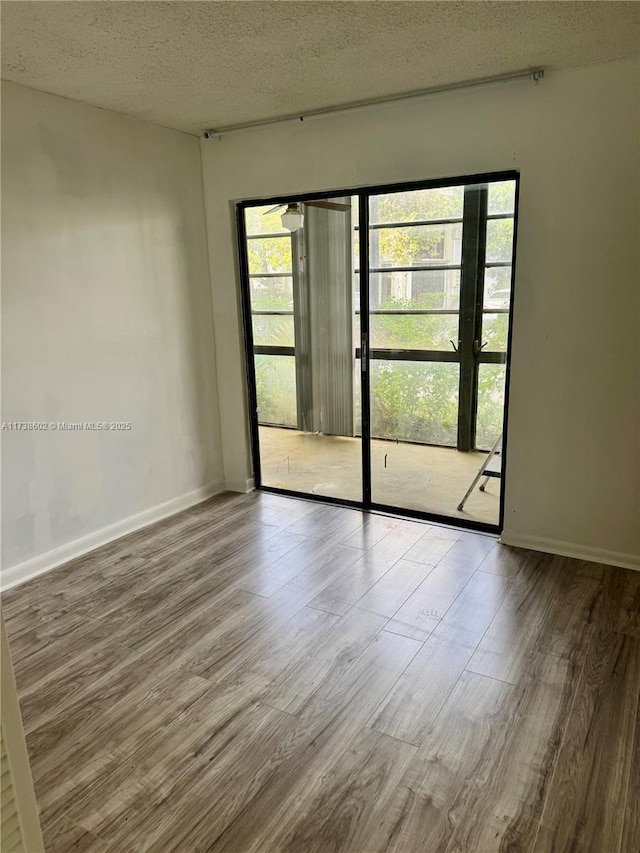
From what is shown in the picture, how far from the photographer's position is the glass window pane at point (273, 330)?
432cm

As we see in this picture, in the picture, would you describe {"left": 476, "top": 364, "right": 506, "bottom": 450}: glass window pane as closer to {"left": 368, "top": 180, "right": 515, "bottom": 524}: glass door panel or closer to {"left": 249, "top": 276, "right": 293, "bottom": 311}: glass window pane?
{"left": 368, "top": 180, "right": 515, "bottom": 524}: glass door panel

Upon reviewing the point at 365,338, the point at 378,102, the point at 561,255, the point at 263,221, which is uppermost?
the point at 378,102

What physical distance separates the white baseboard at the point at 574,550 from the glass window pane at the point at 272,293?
2197 mm

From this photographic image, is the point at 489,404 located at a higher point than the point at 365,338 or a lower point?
lower

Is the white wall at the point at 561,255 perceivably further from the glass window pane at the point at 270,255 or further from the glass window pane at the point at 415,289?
the glass window pane at the point at 270,255

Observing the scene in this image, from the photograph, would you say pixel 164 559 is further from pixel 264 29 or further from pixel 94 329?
pixel 264 29

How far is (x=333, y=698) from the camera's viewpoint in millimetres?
2268

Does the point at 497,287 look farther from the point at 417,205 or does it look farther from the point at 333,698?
the point at 333,698

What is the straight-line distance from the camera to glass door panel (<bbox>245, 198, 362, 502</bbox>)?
4.04 m

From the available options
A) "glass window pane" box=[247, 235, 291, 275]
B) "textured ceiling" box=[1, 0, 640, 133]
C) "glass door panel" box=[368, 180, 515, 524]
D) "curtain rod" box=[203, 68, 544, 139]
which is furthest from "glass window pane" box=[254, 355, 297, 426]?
"textured ceiling" box=[1, 0, 640, 133]

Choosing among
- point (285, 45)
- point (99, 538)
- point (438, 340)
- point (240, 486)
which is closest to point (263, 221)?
point (438, 340)

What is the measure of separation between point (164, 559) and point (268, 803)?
1840 mm

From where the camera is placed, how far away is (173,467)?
4.13m

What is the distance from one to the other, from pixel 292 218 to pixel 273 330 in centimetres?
80
